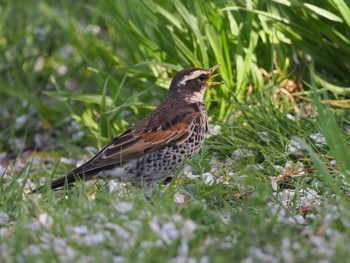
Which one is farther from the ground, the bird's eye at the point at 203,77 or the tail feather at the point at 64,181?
the bird's eye at the point at 203,77

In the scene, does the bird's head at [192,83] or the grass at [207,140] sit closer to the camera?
the grass at [207,140]

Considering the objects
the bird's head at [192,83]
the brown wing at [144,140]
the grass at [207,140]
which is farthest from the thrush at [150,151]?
the bird's head at [192,83]

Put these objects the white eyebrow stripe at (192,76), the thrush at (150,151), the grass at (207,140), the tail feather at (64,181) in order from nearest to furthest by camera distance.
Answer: the grass at (207,140), the tail feather at (64,181), the thrush at (150,151), the white eyebrow stripe at (192,76)

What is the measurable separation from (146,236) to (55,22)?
6.23 m

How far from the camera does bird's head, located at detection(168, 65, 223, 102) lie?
6734 millimetres

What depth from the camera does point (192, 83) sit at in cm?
674

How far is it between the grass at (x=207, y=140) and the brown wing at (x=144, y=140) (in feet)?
0.75

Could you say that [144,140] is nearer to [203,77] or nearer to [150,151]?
[150,151]

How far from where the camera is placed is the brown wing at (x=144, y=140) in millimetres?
6227

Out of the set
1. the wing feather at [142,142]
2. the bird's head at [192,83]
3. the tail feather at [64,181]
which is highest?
the bird's head at [192,83]

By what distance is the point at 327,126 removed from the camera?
4.93 meters

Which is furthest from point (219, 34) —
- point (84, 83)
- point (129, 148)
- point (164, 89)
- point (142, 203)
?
point (142, 203)

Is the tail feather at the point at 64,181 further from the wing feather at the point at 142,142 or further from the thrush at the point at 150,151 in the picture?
the wing feather at the point at 142,142

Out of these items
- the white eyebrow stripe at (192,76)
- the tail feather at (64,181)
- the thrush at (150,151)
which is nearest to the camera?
the tail feather at (64,181)
